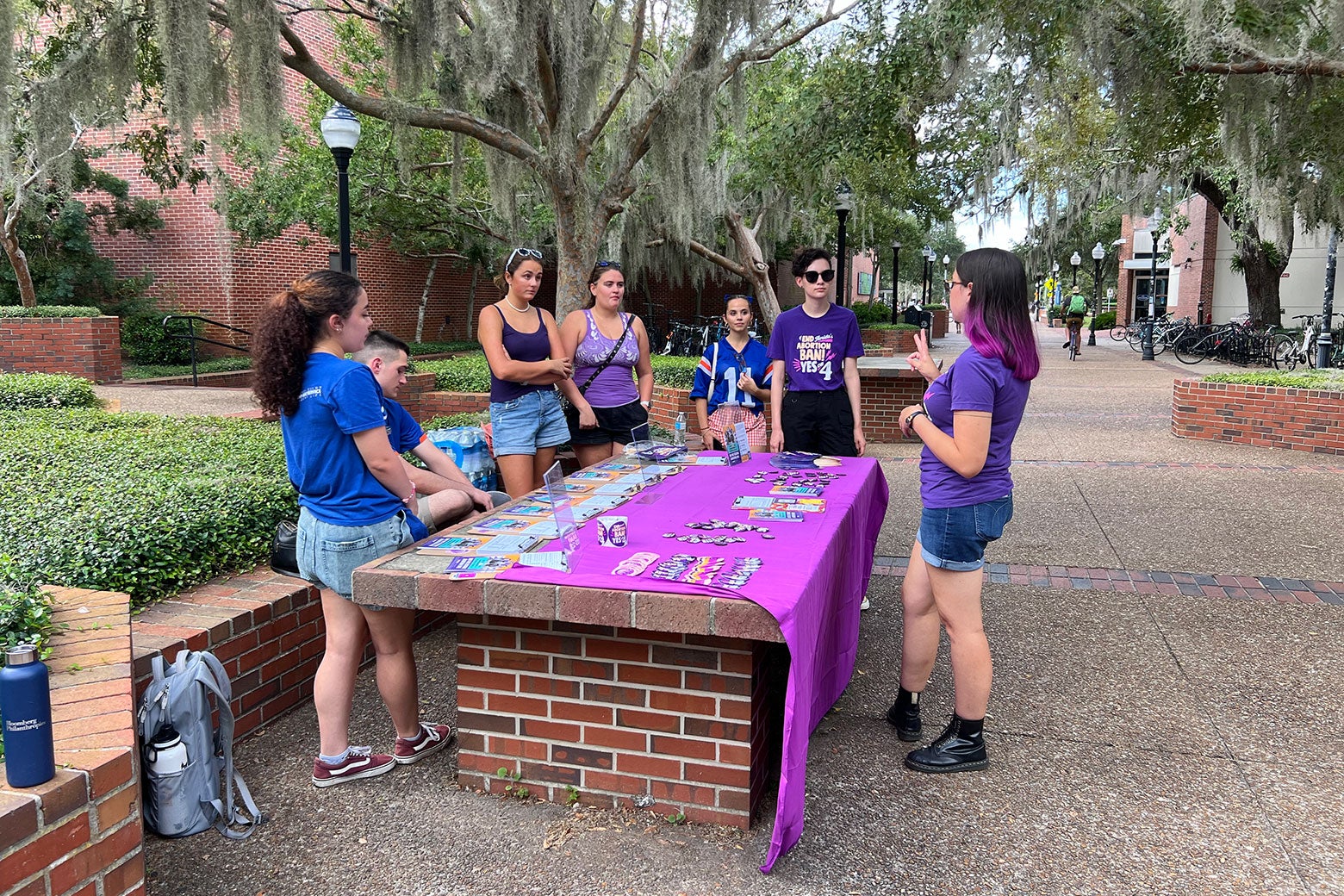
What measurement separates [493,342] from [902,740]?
261cm

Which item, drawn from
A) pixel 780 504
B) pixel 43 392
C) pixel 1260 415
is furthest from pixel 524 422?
pixel 1260 415

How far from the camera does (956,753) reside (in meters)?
3.21

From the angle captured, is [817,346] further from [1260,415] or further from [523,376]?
[1260,415]

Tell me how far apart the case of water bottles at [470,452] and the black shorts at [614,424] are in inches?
19.0

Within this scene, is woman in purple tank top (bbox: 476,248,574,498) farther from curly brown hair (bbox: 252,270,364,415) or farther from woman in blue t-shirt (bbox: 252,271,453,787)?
curly brown hair (bbox: 252,270,364,415)

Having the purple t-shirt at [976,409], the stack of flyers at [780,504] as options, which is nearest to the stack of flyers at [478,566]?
the stack of flyers at [780,504]

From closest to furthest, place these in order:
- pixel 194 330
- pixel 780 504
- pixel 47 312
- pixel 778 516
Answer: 1. pixel 778 516
2. pixel 780 504
3. pixel 47 312
4. pixel 194 330

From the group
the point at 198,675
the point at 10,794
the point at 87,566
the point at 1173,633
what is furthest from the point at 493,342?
the point at 1173,633

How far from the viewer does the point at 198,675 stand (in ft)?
8.95

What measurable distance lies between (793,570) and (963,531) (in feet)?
2.21

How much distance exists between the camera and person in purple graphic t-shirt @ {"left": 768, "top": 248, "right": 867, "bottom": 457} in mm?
4855

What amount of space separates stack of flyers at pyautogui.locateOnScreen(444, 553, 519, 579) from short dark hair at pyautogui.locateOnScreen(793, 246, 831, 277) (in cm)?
239

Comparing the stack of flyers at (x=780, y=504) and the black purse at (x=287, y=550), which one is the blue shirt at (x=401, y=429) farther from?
the stack of flyers at (x=780, y=504)

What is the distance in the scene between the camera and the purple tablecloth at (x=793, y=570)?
2.54 meters
